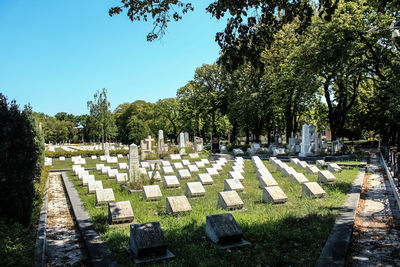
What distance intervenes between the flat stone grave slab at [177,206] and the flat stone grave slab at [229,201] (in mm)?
1086

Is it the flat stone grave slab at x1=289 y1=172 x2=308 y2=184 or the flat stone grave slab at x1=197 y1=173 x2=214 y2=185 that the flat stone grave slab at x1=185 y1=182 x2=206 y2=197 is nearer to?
the flat stone grave slab at x1=197 y1=173 x2=214 y2=185

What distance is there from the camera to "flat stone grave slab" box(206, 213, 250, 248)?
19.2 ft

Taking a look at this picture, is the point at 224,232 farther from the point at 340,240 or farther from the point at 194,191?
the point at 194,191

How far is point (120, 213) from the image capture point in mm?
7527

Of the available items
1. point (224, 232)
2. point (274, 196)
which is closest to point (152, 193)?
point (274, 196)

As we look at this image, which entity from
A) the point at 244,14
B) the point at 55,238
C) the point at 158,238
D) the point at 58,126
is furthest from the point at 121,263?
the point at 58,126

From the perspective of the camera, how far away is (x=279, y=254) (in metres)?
5.39

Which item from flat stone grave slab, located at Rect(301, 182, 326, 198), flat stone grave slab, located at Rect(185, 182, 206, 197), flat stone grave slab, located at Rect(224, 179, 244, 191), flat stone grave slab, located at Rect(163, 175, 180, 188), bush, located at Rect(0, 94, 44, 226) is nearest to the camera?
bush, located at Rect(0, 94, 44, 226)

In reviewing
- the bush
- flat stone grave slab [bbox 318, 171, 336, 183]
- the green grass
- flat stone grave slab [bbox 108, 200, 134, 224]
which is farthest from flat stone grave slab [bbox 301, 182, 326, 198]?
the bush

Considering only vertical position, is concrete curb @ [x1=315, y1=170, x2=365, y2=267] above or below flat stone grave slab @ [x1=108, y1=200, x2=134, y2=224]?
below

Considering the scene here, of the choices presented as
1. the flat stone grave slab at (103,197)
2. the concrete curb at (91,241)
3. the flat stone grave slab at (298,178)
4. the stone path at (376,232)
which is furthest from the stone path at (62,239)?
the flat stone grave slab at (298,178)

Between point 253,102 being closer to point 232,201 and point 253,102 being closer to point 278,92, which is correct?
point 278,92

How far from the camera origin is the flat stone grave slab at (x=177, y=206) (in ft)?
26.7

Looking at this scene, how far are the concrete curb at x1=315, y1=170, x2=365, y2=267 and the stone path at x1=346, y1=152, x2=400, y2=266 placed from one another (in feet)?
0.51
